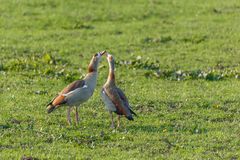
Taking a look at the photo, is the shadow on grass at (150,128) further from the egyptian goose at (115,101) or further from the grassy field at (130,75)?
the egyptian goose at (115,101)

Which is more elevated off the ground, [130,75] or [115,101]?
[115,101]

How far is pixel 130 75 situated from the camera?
51.7 ft

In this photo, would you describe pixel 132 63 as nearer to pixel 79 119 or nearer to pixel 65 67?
pixel 65 67

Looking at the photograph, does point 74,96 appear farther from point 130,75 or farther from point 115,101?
point 130,75

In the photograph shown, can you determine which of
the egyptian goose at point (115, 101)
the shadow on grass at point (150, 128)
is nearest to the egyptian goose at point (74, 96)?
the egyptian goose at point (115, 101)

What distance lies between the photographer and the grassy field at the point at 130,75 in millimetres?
10570

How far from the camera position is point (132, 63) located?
16.6 metres

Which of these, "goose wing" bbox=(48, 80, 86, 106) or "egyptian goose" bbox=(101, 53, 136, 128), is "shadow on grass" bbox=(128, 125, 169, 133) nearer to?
"egyptian goose" bbox=(101, 53, 136, 128)

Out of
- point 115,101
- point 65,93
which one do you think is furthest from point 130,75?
point 115,101

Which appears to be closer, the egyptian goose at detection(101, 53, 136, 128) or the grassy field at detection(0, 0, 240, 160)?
the grassy field at detection(0, 0, 240, 160)

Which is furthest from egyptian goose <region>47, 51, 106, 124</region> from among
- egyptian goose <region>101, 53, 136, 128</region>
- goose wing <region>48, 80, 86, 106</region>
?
egyptian goose <region>101, 53, 136, 128</region>

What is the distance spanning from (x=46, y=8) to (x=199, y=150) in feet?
47.0

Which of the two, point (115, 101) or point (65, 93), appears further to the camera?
point (65, 93)

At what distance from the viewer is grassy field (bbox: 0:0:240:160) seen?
34.7 feet
